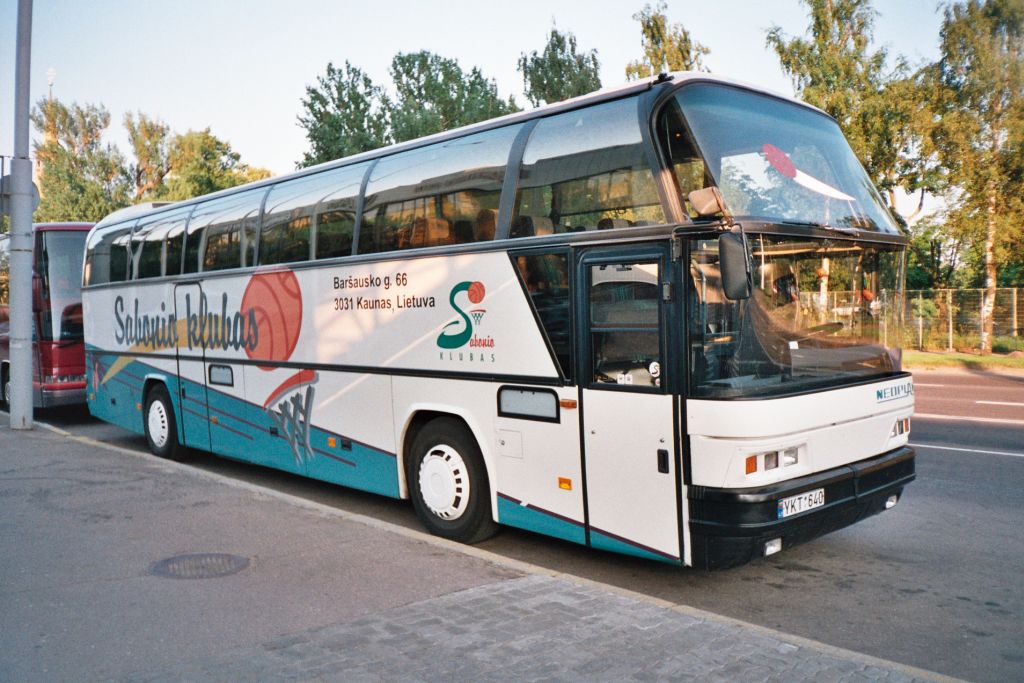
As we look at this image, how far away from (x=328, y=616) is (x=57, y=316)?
12210 millimetres

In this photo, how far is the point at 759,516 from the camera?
535 cm

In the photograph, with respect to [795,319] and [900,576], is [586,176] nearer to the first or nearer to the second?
[795,319]

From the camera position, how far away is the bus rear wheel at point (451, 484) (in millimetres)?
Result: 7051

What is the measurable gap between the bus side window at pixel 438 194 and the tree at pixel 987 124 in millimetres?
24608

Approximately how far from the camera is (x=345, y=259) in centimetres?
838

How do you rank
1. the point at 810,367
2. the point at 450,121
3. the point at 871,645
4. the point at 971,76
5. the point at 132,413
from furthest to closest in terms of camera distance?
the point at 450,121 → the point at 971,76 → the point at 132,413 → the point at 810,367 → the point at 871,645

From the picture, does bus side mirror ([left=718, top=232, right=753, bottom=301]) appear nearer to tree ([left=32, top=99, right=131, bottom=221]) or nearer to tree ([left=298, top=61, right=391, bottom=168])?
tree ([left=298, top=61, right=391, bottom=168])

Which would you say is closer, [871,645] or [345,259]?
[871,645]

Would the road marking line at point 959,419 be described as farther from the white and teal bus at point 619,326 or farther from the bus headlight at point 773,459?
the bus headlight at point 773,459

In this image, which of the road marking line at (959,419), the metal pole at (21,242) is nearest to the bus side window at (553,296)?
the road marking line at (959,419)

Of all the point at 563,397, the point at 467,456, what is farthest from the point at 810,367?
the point at 467,456

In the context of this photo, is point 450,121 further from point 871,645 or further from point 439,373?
point 871,645

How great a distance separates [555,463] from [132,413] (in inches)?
334

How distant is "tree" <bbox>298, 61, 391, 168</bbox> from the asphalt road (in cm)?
2326
